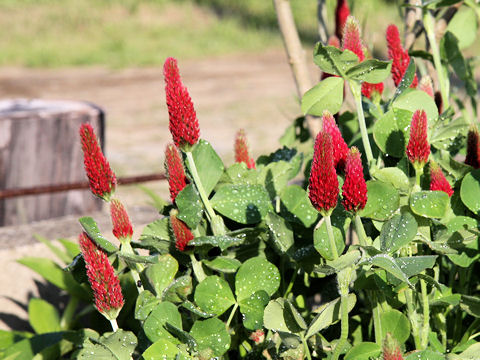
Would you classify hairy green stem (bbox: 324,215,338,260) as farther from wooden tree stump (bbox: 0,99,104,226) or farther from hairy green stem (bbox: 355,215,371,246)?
wooden tree stump (bbox: 0,99,104,226)

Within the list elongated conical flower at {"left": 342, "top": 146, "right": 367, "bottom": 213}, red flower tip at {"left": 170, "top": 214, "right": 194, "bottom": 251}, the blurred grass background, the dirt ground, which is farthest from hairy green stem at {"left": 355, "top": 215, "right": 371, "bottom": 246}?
the blurred grass background

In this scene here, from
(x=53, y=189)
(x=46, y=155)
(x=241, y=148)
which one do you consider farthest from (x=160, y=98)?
(x=241, y=148)

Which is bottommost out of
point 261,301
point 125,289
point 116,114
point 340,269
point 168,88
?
point 116,114

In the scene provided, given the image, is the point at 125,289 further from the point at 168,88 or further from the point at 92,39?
the point at 92,39

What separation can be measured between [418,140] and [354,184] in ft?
0.51

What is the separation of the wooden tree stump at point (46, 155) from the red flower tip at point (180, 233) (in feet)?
7.23

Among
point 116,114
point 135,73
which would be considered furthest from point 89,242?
point 135,73

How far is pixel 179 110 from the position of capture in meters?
0.98

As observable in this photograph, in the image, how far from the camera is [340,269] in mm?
874

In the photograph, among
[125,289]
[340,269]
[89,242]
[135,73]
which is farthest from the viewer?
[135,73]

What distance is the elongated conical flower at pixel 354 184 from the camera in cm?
88

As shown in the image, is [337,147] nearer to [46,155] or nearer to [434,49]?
[434,49]

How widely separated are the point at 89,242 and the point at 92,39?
415 inches

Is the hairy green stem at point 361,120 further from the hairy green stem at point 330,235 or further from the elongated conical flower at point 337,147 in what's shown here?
the hairy green stem at point 330,235
